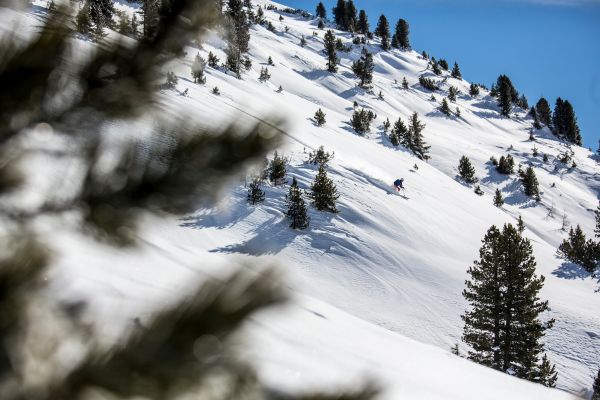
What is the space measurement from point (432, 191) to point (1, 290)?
26420 millimetres

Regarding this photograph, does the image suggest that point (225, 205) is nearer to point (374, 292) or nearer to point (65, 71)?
point (65, 71)

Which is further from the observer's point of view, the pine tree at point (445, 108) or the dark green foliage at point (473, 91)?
the dark green foliage at point (473, 91)

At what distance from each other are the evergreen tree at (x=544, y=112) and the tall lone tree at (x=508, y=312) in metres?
64.7

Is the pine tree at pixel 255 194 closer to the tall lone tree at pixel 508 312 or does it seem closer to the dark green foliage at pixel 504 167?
the tall lone tree at pixel 508 312

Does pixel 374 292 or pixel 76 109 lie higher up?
pixel 76 109

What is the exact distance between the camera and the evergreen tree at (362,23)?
262ft

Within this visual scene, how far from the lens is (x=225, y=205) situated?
57.8 inches

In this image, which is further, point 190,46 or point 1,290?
point 190,46

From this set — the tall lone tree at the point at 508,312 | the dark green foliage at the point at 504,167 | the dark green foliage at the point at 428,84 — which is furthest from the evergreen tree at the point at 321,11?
the tall lone tree at the point at 508,312

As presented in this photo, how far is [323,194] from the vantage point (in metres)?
17.4

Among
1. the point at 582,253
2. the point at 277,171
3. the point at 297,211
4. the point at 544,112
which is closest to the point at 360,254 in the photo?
the point at 297,211

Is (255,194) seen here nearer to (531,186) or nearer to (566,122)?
(531,186)

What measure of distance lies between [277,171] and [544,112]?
6819cm

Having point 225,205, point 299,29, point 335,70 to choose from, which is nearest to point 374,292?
point 225,205
